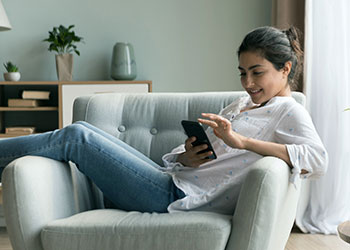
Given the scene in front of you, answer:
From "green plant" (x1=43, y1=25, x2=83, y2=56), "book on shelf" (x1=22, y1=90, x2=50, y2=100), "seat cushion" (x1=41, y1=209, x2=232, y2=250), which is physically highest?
"green plant" (x1=43, y1=25, x2=83, y2=56)

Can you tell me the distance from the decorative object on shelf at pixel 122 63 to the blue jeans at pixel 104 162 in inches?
72.2

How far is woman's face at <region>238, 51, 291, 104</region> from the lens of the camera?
1.70m

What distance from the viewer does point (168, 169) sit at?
1869 millimetres

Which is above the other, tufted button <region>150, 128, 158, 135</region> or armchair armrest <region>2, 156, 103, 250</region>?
tufted button <region>150, 128, 158, 135</region>

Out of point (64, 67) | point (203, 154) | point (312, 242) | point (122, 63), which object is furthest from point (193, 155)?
point (64, 67)

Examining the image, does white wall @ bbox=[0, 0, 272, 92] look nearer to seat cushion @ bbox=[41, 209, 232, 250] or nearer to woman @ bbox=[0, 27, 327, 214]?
woman @ bbox=[0, 27, 327, 214]

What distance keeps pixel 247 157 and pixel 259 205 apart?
0.28 m

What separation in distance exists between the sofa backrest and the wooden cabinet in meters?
1.24

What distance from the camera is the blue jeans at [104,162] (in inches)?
65.1

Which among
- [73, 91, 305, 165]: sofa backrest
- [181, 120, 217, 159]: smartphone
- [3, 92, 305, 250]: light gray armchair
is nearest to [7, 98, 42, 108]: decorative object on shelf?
[73, 91, 305, 165]: sofa backrest

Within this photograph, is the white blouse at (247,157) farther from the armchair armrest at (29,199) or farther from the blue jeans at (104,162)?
the armchair armrest at (29,199)

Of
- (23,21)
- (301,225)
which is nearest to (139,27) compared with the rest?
(23,21)

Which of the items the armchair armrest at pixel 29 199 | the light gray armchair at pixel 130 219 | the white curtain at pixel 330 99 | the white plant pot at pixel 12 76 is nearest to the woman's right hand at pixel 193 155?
the light gray armchair at pixel 130 219

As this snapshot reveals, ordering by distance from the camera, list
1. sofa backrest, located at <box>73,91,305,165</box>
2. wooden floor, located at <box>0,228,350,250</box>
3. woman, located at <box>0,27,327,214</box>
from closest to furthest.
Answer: woman, located at <box>0,27,327,214</box>
sofa backrest, located at <box>73,91,305,165</box>
wooden floor, located at <box>0,228,350,250</box>
